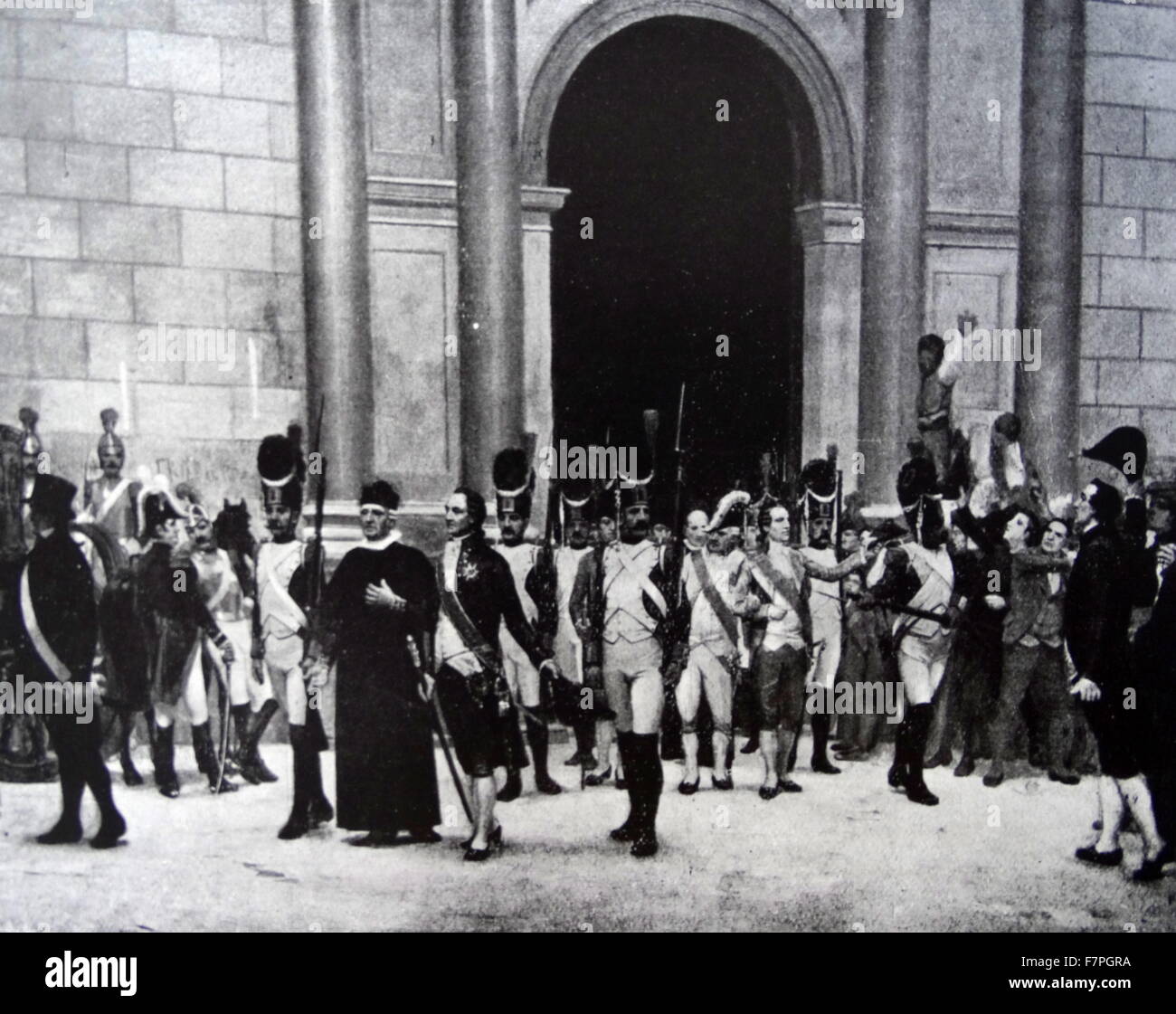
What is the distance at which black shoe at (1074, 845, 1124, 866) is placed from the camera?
18.9 ft

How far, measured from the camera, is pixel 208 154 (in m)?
5.71

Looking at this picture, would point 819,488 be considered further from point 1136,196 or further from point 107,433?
point 107,433

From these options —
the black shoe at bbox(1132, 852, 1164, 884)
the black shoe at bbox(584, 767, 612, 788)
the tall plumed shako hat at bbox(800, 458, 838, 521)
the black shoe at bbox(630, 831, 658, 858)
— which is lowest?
the black shoe at bbox(1132, 852, 1164, 884)

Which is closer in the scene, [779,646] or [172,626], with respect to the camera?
[172,626]

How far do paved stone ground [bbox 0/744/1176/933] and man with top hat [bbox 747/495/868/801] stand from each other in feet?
0.69

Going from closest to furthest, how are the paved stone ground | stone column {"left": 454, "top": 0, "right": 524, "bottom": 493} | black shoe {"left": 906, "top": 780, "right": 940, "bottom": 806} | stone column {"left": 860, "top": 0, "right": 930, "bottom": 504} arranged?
the paved stone ground, black shoe {"left": 906, "top": 780, "right": 940, "bottom": 806}, stone column {"left": 454, "top": 0, "right": 524, "bottom": 493}, stone column {"left": 860, "top": 0, "right": 930, "bottom": 504}

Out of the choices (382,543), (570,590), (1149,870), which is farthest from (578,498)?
(1149,870)

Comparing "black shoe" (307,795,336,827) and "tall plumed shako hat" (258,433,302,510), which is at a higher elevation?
"tall plumed shako hat" (258,433,302,510)

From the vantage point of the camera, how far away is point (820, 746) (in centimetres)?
612

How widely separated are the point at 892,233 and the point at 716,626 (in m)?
2.04

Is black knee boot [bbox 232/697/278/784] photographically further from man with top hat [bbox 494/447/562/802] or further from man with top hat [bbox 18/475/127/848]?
man with top hat [bbox 494/447/562/802]

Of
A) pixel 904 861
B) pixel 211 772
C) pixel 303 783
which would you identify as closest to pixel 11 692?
pixel 211 772

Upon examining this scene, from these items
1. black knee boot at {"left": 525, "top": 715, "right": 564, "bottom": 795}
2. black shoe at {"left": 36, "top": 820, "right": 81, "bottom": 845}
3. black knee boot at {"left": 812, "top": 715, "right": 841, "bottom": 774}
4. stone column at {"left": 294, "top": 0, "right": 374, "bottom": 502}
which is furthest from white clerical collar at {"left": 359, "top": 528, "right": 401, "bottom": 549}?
black knee boot at {"left": 812, "top": 715, "right": 841, "bottom": 774}
